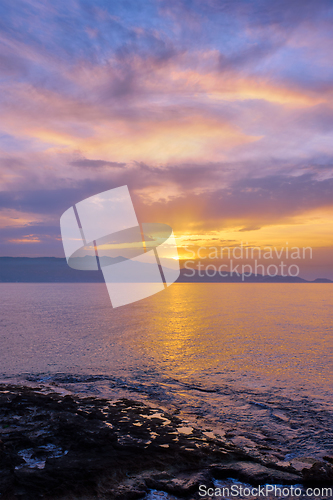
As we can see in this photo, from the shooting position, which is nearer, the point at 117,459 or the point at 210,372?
the point at 117,459

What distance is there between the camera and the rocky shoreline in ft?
19.9

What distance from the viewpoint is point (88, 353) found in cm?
2050

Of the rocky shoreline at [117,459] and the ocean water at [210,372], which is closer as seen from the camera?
the rocky shoreline at [117,459]

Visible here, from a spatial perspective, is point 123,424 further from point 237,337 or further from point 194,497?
point 237,337

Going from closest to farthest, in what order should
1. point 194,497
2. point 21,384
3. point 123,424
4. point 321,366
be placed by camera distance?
point 194,497, point 123,424, point 21,384, point 321,366

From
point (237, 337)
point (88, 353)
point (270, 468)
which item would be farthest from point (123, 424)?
point (237, 337)

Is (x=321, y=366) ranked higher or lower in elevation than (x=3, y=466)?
lower

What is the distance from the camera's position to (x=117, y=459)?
7.04m

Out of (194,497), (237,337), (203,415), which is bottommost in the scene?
(237,337)

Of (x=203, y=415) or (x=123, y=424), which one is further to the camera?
(x=203, y=415)

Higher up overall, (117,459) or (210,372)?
(117,459)

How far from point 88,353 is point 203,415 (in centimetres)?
1203

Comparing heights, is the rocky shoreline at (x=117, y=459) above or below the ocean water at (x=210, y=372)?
above

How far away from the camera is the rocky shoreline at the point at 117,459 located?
607 centimetres
